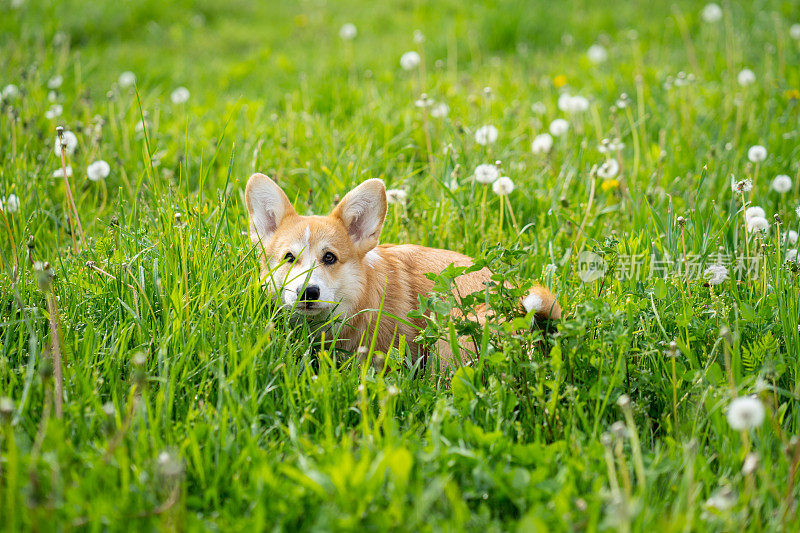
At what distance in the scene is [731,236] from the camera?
3.47 metres

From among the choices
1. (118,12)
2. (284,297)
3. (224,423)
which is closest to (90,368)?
(224,423)

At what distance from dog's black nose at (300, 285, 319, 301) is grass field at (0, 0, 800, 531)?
0.14 meters

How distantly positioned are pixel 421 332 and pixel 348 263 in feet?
1.99

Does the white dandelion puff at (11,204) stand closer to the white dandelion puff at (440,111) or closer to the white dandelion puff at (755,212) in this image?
the white dandelion puff at (440,111)

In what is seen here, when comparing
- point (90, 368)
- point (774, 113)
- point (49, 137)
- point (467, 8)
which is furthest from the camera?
point (467, 8)

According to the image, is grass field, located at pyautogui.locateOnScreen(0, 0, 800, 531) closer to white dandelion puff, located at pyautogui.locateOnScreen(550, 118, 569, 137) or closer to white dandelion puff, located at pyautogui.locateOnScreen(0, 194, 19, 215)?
white dandelion puff, located at pyautogui.locateOnScreen(0, 194, 19, 215)

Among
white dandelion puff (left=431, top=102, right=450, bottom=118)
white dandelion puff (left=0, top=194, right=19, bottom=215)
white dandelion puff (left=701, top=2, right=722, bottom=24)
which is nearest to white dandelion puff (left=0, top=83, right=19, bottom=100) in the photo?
white dandelion puff (left=0, top=194, right=19, bottom=215)

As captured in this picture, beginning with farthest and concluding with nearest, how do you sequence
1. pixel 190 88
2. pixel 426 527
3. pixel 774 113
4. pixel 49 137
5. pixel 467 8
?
pixel 467 8 → pixel 190 88 → pixel 774 113 → pixel 49 137 → pixel 426 527

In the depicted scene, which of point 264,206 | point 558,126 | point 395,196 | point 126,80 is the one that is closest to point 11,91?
point 126,80

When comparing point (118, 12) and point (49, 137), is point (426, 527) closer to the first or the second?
point (49, 137)

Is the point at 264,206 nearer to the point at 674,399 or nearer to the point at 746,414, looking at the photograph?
the point at 674,399

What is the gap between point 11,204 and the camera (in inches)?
132

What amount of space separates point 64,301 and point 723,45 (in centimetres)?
617

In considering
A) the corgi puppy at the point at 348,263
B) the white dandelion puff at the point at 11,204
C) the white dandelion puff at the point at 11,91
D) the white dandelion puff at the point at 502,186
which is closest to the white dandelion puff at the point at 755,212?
the white dandelion puff at the point at 502,186
